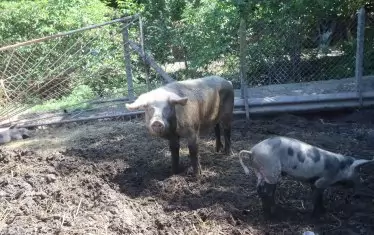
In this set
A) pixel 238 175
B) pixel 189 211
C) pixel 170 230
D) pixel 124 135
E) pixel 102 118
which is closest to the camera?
pixel 170 230

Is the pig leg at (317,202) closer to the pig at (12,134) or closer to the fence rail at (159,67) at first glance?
the fence rail at (159,67)

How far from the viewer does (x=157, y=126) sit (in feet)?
16.3

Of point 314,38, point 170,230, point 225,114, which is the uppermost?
point 314,38

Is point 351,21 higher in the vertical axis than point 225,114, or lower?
higher

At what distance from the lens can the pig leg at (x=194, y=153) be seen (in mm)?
5551

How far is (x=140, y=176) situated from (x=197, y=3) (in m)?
9.38

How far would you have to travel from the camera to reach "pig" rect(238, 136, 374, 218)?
4414mm

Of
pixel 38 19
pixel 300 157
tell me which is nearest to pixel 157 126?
pixel 300 157

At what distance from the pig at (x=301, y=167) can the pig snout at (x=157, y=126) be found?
1.04 meters

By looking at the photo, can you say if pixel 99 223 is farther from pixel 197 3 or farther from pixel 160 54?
pixel 197 3

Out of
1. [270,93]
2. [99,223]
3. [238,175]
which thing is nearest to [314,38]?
[270,93]

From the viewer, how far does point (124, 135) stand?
7.77 metres

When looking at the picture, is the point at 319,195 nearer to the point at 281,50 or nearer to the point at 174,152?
the point at 174,152

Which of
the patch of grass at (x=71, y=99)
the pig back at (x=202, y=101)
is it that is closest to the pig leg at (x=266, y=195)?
the pig back at (x=202, y=101)
